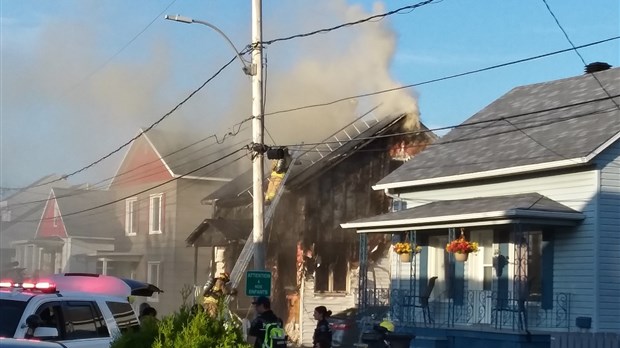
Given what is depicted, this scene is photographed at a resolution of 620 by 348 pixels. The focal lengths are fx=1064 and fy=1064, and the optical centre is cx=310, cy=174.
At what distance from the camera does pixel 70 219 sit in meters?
51.0

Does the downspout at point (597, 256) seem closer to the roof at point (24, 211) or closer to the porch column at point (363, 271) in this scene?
the porch column at point (363, 271)

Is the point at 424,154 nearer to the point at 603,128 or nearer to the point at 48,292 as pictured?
the point at 603,128

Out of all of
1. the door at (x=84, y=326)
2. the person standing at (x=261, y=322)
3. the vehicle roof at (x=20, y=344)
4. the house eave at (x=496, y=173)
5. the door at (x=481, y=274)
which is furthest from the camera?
the door at (x=481, y=274)

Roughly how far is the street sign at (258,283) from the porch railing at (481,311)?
4578 mm

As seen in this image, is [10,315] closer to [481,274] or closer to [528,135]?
[481,274]

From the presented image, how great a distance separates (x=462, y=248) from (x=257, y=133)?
4.65 meters

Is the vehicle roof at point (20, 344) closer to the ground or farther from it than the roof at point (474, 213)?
closer to the ground

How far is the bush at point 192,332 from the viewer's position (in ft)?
29.0

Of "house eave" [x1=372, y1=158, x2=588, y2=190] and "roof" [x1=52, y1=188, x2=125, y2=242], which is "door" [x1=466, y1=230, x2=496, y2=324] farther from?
"roof" [x1=52, y1=188, x2=125, y2=242]

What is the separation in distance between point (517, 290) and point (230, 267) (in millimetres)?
16364

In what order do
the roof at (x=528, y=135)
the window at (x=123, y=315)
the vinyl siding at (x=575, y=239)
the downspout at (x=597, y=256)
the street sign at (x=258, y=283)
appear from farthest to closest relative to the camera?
1. the roof at (x=528, y=135)
2. the vinyl siding at (x=575, y=239)
3. the downspout at (x=597, y=256)
4. the street sign at (x=258, y=283)
5. the window at (x=123, y=315)

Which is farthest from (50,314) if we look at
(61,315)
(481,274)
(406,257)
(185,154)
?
(185,154)

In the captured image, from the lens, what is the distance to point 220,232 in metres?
34.1

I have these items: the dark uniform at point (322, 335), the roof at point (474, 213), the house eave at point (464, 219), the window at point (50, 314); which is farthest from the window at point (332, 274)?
the window at point (50, 314)
